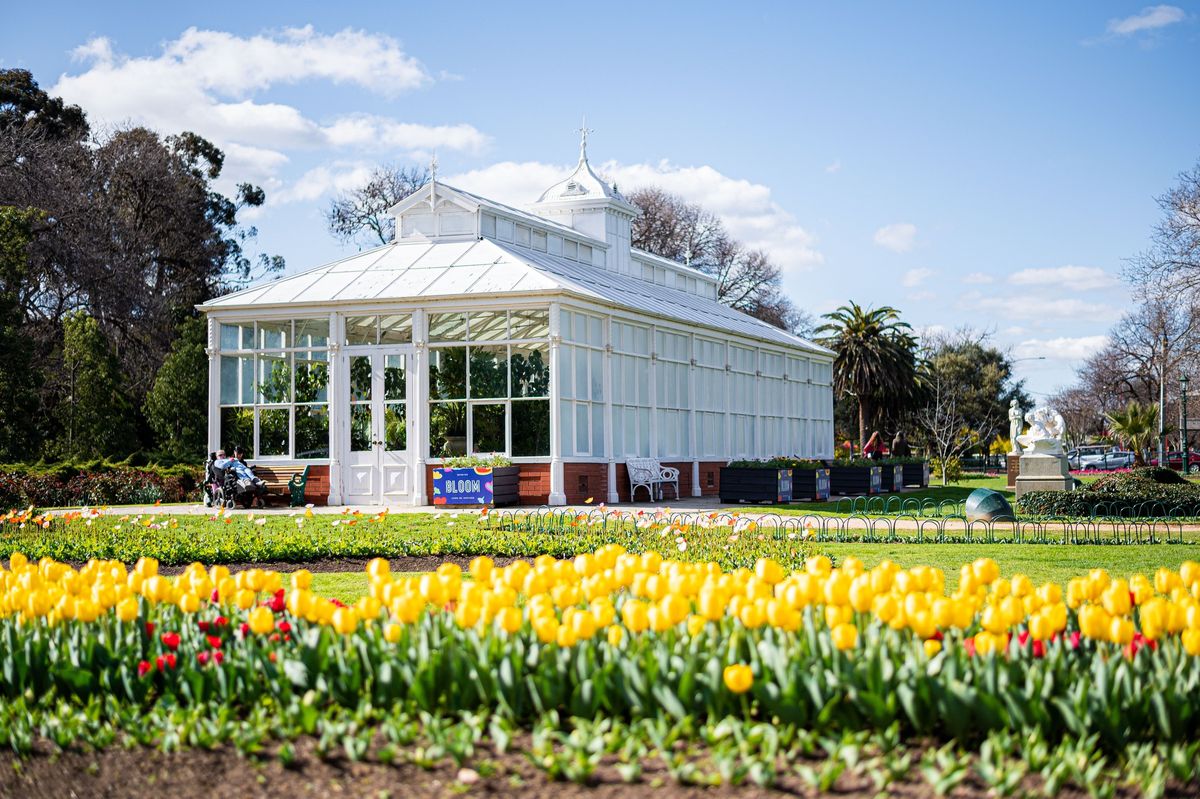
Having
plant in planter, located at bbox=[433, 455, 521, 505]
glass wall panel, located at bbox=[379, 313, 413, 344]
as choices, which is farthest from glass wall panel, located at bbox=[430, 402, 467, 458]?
glass wall panel, located at bbox=[379, 313, 413, 344]

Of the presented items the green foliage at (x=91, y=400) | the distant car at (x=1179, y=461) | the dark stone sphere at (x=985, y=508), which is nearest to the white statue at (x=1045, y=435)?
the dark stone sphere at (x=985, y=508)

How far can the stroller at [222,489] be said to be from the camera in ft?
74.0

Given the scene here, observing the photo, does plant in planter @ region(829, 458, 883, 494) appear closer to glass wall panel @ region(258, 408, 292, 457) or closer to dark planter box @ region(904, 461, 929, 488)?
dark planter box @ region(904, 461, 929, 488)

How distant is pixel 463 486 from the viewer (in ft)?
71.4

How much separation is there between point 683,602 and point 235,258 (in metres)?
46.3

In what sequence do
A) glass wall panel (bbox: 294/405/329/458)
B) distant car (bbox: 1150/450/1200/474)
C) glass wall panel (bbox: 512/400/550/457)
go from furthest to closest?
distant car (bbox: 1150/450/1200/474) < glass wall panel (bbox: 294/405/329/458) < glass wall panel (bbox: 512/400/550/457)

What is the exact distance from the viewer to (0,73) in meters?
45.8

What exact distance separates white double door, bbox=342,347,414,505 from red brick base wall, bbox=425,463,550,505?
2.62 feet

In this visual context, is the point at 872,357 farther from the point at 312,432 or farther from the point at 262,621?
the point at 262,621

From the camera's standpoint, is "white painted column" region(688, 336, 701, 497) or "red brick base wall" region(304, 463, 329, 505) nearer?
"red brick base wall" region(304, 463, 329, 505)

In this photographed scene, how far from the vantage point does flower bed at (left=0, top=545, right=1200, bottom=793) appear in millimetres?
4398

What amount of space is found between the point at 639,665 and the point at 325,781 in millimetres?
1161

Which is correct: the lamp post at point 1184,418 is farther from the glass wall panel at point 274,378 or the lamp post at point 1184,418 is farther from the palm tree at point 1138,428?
the glass wall panel at point 274,378

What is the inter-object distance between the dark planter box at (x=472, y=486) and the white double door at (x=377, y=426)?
4.32 ft
